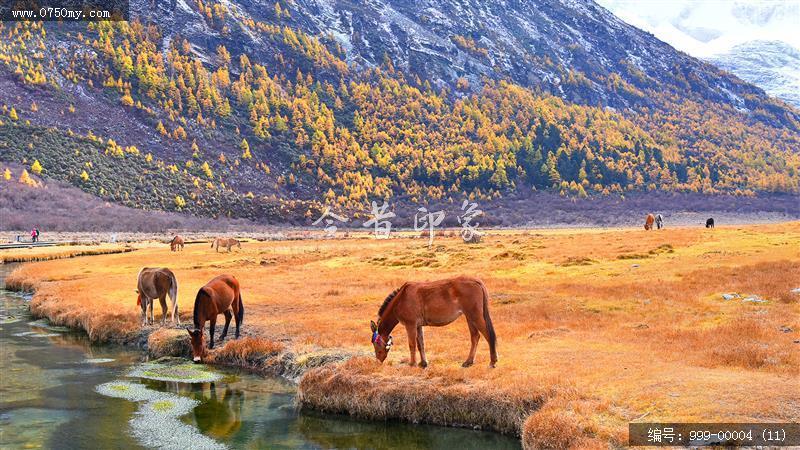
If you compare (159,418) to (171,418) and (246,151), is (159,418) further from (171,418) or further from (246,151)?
(246,151)

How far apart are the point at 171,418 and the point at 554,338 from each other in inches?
495

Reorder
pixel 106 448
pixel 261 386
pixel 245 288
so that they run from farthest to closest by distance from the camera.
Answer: pixel 245 288, pixel 261 386, pixel 106 448

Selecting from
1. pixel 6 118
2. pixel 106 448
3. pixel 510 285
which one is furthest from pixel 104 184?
pixel 106 448

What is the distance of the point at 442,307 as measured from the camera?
16734mm

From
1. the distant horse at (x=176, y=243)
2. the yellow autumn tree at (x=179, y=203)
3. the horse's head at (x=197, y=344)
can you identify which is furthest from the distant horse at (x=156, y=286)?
the yellow autumn tree at (x=179, y=203)

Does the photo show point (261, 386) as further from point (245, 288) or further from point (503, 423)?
point (245, 288)

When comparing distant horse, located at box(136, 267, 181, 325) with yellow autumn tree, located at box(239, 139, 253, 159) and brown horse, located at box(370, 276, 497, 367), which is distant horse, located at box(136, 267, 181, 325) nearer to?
brown horse, located at box(370, 276, 497, 367)

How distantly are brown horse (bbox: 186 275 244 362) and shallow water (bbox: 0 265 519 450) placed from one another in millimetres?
1408

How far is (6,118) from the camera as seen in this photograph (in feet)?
523

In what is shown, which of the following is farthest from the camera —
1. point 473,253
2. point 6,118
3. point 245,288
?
point 6,118

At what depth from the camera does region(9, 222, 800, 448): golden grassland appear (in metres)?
13.6

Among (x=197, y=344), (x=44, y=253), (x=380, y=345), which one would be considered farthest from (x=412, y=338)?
(x=44, y=253)

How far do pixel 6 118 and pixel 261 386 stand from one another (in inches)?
6923

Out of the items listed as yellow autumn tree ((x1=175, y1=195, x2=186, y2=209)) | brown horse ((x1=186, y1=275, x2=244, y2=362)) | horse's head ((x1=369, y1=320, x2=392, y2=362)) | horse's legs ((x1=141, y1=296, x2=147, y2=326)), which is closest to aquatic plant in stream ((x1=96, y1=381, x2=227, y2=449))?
brown horse ((x1=186, y1=275, x2=244, y2=362))
